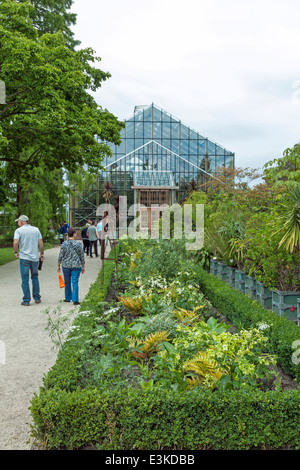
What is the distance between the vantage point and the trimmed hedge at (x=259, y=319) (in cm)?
410

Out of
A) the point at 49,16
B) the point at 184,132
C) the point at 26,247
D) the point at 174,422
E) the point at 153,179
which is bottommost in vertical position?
the point at 174,422

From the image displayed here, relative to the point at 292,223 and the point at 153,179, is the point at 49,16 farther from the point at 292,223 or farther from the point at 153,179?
the point at 292,223

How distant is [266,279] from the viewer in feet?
22.1

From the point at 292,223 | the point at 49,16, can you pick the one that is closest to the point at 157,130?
the point at 49,16

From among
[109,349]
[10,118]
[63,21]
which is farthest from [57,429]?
[63,21]

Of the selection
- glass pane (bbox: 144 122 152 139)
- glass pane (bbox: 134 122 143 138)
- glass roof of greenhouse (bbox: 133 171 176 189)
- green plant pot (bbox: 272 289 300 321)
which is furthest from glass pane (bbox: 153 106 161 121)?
green plant pot (bbox: 272 289 300 321)

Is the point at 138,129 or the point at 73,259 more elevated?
the point at 138,129

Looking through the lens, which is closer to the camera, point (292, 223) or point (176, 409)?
point (176, 409)

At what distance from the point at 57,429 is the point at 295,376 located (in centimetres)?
234

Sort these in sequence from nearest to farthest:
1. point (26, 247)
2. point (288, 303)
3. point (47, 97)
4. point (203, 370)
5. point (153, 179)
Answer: point (203, 370) < point (288, 303) < point (26, 247) < point (47, 97) < point (153, 179)

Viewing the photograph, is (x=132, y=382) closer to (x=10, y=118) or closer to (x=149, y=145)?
(x=10, y=118)

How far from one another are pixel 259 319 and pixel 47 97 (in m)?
8.90

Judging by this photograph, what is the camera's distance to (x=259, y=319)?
4.79 m

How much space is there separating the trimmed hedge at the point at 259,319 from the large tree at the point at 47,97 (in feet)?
21.4
